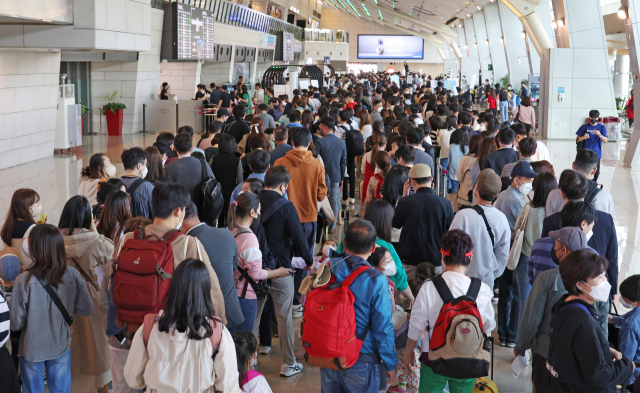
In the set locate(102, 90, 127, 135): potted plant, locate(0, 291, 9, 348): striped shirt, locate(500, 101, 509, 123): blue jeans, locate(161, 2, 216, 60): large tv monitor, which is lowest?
locate(0, 291, 9, 348): striped shirt

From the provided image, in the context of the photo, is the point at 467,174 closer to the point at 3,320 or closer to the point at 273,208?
the point at 273,208

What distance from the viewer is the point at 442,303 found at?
3328 millimetres

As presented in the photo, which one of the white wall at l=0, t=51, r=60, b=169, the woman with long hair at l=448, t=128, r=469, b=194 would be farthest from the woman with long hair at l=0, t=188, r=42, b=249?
the white wall at l=0, t=51, r=60, b=169

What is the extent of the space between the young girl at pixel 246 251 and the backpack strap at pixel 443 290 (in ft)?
4.32

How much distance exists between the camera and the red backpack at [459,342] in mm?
3125

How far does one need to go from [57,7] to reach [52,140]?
4134 mm

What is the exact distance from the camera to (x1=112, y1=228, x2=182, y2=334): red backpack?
3170 millimetres

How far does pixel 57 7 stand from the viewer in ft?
38.0

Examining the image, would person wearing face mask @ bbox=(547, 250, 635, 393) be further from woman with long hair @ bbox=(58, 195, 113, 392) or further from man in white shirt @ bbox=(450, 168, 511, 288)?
woman with long hair @ bbox=(58, 195, 113, 392)

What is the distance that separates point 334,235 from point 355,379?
5.28 meters

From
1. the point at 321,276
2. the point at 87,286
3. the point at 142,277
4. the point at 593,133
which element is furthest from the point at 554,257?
the point at 593,133

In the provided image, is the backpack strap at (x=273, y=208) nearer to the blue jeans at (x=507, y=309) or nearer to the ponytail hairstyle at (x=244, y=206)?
the ponytail hairstyle at (x=244, y=206)

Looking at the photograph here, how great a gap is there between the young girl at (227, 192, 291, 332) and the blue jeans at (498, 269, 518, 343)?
2144mm

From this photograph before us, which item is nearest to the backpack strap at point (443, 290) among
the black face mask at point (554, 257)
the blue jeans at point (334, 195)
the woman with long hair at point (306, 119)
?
the black face mask at point (554, 257)
